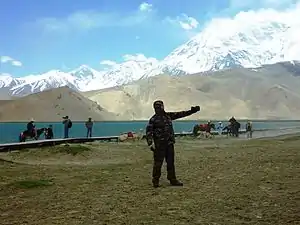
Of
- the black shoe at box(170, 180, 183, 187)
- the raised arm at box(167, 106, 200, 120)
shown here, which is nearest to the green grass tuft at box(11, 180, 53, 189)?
the black shoe at box(170, 180, 183, 187)

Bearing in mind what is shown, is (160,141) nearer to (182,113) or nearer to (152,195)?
(182,113)

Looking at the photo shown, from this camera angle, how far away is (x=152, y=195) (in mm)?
11641

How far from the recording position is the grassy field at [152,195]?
364 inches

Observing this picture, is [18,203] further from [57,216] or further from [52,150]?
[52,150]

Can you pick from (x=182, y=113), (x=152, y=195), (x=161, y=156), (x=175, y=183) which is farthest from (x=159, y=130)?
(x=152, y=195)

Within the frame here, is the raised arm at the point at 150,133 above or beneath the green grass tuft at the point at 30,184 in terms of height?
above

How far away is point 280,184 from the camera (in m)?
12.5

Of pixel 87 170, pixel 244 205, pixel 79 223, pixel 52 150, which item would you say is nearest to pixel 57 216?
pixel 79 223

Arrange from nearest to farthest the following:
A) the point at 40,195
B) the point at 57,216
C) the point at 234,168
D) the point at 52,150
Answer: the point at 57,216 < the point at 40,195 < the point at 234,168 < the point at 52,150

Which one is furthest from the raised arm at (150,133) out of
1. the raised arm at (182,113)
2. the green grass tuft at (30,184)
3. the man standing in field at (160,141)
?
the green grass tuft at (30,184)

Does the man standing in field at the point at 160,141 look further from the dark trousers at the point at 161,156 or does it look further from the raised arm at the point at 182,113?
the raised arm at the point at 182,113

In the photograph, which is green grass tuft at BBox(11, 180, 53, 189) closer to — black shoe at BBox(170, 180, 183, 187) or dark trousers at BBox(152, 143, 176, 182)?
dark trousers at BBox(152, 143, 176, 182)

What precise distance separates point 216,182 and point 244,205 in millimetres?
3330

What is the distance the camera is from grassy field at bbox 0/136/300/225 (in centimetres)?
923
